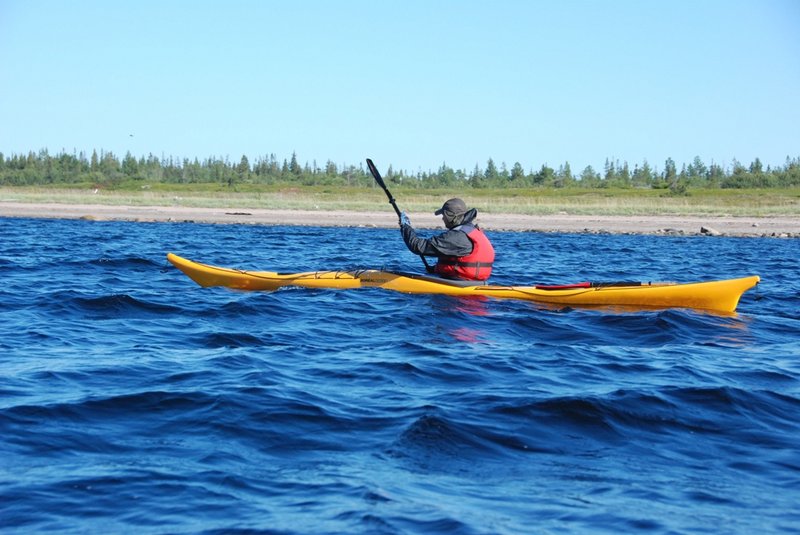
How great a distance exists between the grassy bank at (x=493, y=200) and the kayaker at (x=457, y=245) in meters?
28.1

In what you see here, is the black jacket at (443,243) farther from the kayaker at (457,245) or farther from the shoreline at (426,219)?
the shoreline at (426,219)

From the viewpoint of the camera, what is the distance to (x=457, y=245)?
949 cm

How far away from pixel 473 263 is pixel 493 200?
3642 cm

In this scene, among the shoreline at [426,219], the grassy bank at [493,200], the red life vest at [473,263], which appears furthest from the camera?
the grassy bank at [493,200]

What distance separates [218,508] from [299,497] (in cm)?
33

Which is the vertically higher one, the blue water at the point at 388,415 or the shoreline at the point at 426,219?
the shoreline at the point at 426,219

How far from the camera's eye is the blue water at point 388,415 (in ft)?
12.2

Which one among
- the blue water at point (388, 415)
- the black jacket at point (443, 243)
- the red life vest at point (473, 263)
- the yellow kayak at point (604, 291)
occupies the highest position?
the black jacket at point (443, 243)

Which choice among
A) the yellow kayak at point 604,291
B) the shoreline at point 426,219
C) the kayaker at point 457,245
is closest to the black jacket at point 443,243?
the kayaker at point 457,245

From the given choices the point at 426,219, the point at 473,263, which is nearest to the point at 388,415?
the point at 473,263

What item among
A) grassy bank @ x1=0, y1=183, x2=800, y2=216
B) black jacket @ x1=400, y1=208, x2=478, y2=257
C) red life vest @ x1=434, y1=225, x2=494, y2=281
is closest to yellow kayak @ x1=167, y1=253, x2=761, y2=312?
red life vest @ x1=434, y1=225, x2=494, y2=281

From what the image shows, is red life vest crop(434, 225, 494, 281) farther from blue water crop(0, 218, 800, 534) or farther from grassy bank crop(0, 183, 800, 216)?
grassy bank crop(0, 183, 800, 216)

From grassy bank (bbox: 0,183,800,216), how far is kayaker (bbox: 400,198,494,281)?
28.1 meters

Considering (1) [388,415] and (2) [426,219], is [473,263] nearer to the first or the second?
(1) [388,415]
